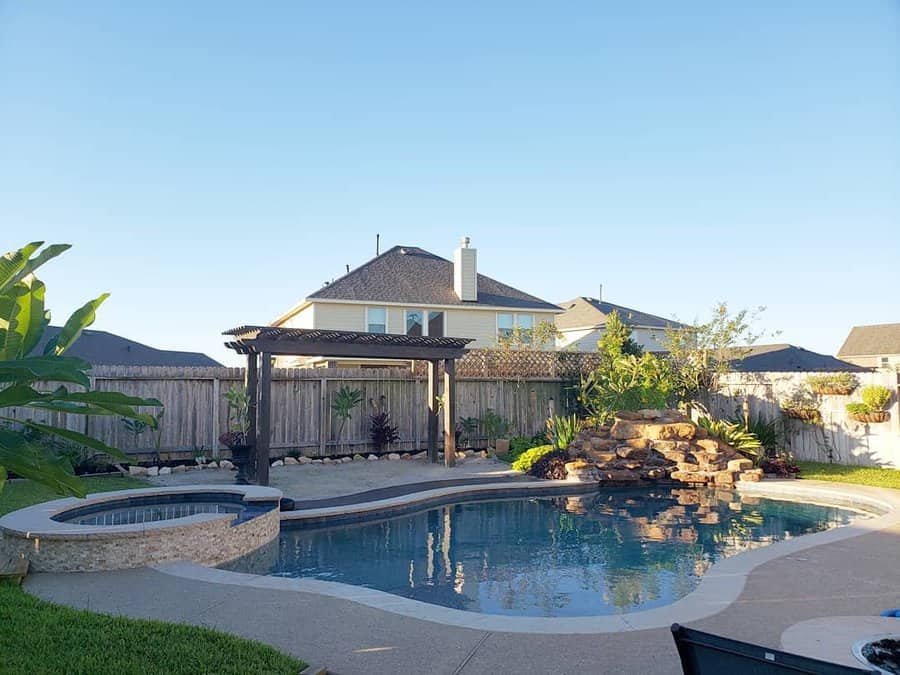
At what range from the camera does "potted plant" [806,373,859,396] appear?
14.1 metres

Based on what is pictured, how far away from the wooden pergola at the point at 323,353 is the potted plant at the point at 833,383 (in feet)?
26.9

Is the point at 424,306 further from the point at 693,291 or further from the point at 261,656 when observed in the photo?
the point at 261,656

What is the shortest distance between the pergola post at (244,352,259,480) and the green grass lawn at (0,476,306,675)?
7572 millimetres

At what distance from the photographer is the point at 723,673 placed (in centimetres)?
256

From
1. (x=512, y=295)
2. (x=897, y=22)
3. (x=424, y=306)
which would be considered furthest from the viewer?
(x=512, y=295)

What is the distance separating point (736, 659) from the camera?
249cm

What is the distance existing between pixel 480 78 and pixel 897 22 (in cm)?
999

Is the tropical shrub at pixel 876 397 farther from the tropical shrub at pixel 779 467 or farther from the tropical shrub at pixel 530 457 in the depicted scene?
the tropical shrub at pixel 530 457

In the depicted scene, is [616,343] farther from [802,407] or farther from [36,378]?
[36,378]

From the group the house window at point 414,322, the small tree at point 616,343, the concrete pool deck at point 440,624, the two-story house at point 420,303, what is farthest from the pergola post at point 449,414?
the concrete pool deck at point 440,624

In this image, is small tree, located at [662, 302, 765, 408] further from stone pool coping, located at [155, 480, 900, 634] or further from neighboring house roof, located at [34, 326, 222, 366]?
neighboring house roof, located at [34, 326, 222, 366]

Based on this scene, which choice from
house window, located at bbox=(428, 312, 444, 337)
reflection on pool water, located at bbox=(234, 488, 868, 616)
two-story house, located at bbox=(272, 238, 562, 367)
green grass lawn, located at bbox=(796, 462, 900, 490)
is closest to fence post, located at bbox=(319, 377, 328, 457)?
reflection on pool water, located at bbox=(234, 488, 868, 616)

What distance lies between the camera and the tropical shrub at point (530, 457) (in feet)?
47.5

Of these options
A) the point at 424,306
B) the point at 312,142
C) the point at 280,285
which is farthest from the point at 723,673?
the point at 280,285
